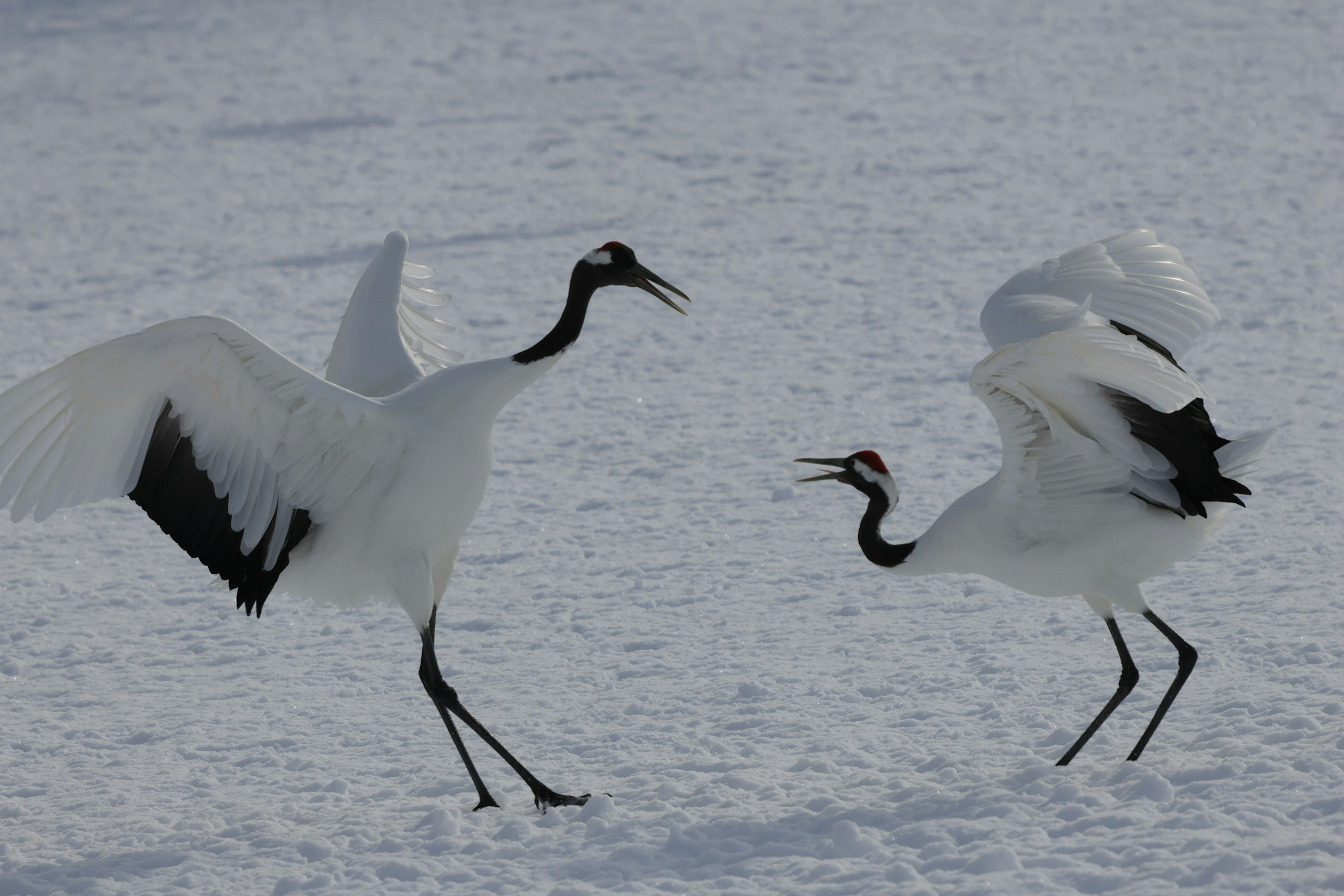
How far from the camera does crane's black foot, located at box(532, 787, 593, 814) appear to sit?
3.68 m

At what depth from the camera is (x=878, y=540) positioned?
3893mm

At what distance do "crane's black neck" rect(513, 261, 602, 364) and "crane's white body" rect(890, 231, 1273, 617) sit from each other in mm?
1110

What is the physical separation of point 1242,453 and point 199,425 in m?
2.72

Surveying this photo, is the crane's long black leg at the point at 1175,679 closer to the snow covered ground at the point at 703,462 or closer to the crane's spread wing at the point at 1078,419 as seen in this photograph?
the snow covered ground at the point at 703,462

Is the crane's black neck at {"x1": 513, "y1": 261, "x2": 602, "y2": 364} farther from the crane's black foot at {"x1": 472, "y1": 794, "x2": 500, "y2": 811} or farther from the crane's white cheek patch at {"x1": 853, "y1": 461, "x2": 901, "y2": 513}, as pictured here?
the crane's black foot at {"x1": 472, "y1": 794, "x2": 500, "y2": 811}

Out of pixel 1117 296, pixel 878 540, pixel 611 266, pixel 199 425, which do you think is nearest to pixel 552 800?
pixel 878 540

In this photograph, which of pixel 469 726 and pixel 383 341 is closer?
pixel 469 726

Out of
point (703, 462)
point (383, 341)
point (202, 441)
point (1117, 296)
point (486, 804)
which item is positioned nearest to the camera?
point (202, 441)

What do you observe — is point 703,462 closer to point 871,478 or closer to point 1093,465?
point 871,478

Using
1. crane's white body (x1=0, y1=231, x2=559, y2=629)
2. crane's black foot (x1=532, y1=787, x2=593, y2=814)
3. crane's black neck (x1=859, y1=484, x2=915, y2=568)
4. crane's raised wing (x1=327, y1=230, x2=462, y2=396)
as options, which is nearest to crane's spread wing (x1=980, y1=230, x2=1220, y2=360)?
crane's black neck (x1=859, y1=484, x2=915, y2=568)

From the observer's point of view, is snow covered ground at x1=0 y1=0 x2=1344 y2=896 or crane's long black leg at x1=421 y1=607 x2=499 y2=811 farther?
crane's long black leg at x1=421 y1=607 x2=499 y2=811

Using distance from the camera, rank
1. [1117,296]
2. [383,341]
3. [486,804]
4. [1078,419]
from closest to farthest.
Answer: [1078,419] < [486,804] < [1117,296] < [383,341]

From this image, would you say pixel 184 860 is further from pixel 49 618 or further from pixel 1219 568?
pixel 1219 568

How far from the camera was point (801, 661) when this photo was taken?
452 cm
